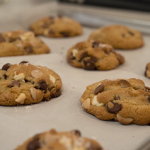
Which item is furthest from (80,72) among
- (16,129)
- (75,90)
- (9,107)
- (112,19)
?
(112,19)

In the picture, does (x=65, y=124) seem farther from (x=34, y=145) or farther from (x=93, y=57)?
(x=93, y=57)

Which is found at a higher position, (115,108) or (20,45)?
(115,108)

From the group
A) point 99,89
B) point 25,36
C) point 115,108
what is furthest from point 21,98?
point 25,36

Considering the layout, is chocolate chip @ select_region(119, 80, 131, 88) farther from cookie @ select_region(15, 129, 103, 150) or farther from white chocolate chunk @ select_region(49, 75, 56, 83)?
cookie @ select_region(15, 129, 103, 150)

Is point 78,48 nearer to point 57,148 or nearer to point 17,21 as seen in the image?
point 17,21

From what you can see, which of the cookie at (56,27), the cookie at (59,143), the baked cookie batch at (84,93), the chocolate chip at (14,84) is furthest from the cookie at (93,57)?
the cookie at (59,143)

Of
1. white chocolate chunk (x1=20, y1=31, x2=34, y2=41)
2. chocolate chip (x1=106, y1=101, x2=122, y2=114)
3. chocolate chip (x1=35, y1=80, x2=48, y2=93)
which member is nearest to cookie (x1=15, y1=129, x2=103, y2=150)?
chocolate chip (x1=106, y1=101, x2=122, y2=114)
